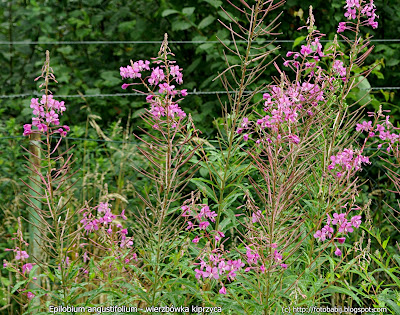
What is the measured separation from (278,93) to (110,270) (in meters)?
1.09

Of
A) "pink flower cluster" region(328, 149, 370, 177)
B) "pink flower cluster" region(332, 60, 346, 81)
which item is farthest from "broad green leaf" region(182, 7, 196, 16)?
"pink flower cluster" region(328, 149, 370, 177)

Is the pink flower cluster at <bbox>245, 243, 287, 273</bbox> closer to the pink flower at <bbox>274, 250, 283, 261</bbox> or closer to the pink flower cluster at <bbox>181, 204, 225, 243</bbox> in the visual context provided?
the pink flower at <bbox>274, 250, 283, 261</bbox>

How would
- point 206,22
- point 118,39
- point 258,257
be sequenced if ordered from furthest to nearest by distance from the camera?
point 118,39, point 206,22, point 258,257

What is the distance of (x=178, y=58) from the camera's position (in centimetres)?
530

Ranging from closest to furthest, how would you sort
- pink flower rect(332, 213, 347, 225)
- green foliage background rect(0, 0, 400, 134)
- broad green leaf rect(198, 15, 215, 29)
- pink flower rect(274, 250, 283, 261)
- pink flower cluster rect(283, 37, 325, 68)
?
pink flower rect(274, 250, 283, 261), pink flower rect(332, 213, 347, 225), pink flower cluster rect(283, 37, 325, 68), broad green leaf rect(198, 15, 215, 29), green foliage background rect(0, 0, 400, 134)

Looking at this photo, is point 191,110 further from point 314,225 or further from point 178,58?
point 314,225

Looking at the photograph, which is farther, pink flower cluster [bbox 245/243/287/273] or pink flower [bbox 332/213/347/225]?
pink flower [bbox 332/213/347/225]

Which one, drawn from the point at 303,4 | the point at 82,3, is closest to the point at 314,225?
the point at 303,4

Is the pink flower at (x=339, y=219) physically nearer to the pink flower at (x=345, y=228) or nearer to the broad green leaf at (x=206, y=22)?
the pink flower at (x=345, y=228)

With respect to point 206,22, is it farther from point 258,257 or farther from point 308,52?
point 258,257

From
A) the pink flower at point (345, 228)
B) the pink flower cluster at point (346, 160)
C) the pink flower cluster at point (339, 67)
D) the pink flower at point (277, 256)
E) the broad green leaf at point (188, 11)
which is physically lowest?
the pink flower at point (277, 256)

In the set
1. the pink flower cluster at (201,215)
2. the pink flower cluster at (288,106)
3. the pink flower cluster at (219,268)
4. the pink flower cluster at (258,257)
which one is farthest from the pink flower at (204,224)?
the pink flower cluster at (288,106)

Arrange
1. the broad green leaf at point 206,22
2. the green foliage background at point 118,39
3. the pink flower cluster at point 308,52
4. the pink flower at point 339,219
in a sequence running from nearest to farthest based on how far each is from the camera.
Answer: the pink flower at point 339,219
the pink flower cluster at point 308,52
the broad green leaf at point 206,22
the green foliage background at point 118,39

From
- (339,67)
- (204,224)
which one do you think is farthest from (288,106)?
(204,224)
